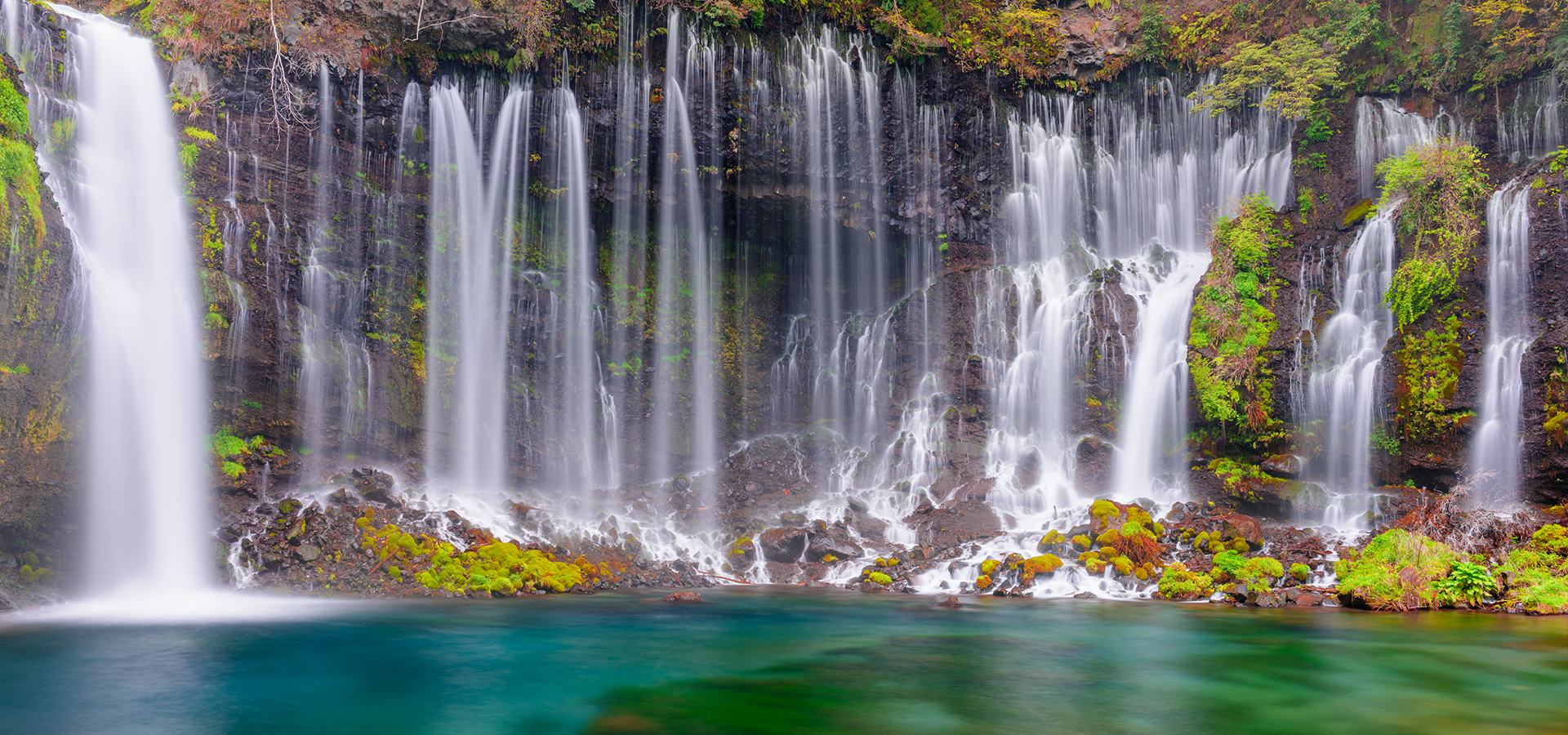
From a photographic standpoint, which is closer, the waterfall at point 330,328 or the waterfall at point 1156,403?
the waterfall at point 330,328

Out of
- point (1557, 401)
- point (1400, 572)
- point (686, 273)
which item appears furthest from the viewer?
point (686, 273)

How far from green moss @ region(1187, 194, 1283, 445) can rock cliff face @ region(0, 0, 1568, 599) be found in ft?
1.04

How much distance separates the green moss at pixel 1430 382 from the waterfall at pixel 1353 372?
2.11ft

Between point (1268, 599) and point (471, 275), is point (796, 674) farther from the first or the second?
point (471, 275)

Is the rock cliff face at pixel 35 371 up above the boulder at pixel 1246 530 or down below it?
above

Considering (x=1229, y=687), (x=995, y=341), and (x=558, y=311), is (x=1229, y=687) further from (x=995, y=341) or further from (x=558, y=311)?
(x=558, y=311)

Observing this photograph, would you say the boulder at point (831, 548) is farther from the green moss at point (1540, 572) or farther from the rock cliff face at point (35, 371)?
the rock cliff face at point (35, 371)

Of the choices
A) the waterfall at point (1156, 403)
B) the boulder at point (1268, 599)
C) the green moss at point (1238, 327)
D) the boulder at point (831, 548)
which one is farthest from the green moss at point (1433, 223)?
the boulder at point (831, 548)

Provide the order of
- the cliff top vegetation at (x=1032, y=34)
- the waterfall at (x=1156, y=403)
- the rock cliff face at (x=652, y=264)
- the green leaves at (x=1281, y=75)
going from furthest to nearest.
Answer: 1. the green leaves at (x=1281, y=75)
2. the waterfall at (x=1156, y=403)
3. the cliff top vegetation at (x=1032, y=34)
4. the rock cliff face at (x=652, y=264)

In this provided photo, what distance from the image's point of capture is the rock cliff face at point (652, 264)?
1759 cm

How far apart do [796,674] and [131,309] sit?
15.9m

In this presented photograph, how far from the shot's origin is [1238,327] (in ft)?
68.1

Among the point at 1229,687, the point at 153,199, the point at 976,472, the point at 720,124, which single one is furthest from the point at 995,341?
the point at 153,199

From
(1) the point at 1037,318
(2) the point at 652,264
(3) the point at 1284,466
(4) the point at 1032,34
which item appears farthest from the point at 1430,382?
(2) the point at 652,264
